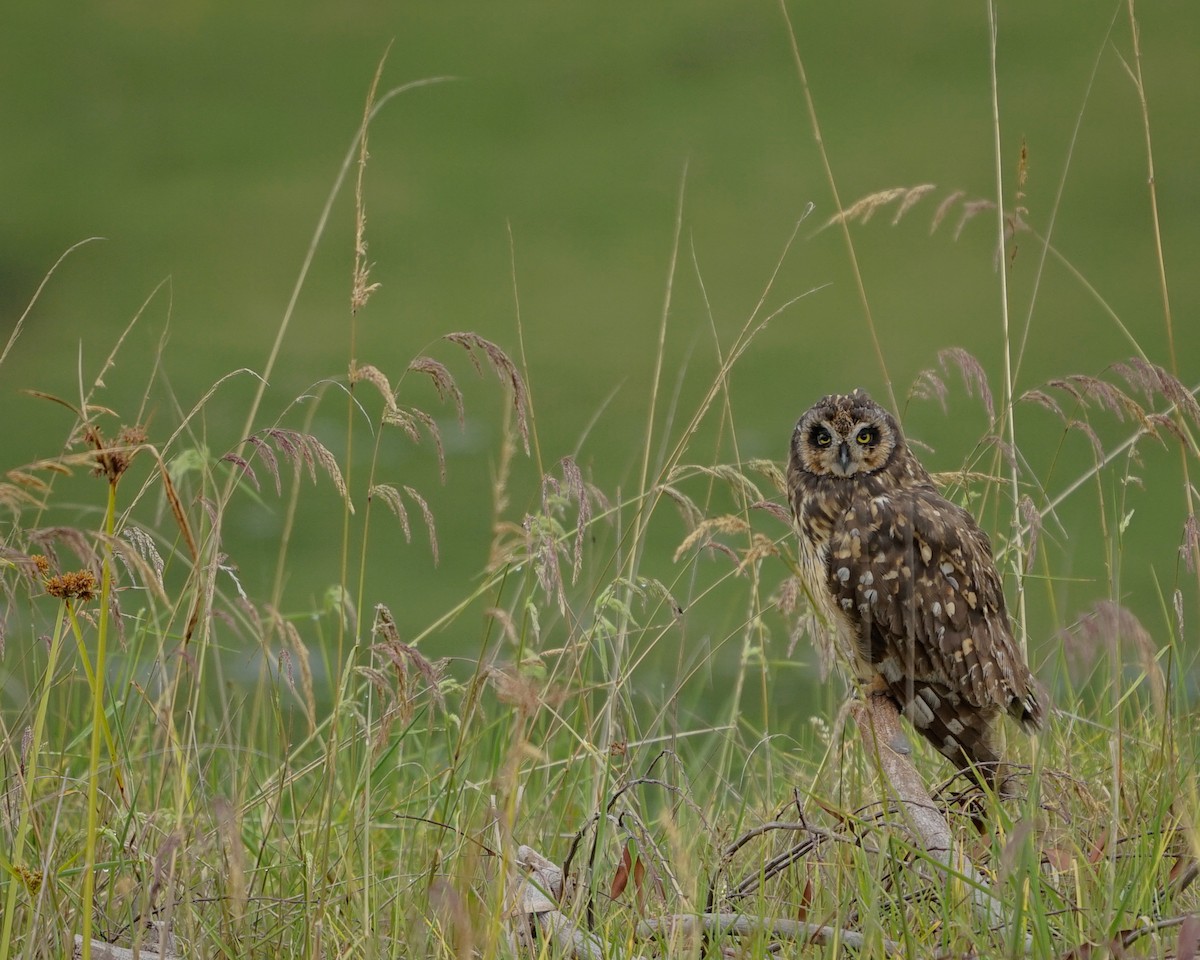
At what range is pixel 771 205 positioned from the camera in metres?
5.14

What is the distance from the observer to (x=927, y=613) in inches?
61.1

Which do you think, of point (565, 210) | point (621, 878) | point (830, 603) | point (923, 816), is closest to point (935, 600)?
point (830, 603)

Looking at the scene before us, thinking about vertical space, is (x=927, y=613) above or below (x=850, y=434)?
below

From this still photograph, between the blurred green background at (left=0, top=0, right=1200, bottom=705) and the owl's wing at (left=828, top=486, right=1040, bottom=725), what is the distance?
2410 millimetres

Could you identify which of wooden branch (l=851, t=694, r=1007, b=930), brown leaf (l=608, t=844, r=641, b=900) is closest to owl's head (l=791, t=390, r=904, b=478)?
wooden branch (l=851, t=694, r=1007, b=930)

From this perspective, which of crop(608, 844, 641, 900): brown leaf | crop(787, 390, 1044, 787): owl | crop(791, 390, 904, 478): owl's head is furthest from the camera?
crop(791, 390, 904, 478): owl's head

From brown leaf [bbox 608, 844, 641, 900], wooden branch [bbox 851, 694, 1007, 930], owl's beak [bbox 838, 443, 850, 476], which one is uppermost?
owl's beak [bbox 838, 443, 850, 476]

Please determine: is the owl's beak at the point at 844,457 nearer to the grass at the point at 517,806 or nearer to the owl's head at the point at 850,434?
the owl's head at the point at 850,434

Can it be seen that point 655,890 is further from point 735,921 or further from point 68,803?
point 68,803

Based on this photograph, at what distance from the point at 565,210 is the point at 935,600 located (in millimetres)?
3929

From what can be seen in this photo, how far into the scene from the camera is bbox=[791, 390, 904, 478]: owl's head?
1.69m

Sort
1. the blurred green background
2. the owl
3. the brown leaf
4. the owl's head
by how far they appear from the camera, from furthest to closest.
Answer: the blurred green background, the owl's head, the owl, the brown leaf

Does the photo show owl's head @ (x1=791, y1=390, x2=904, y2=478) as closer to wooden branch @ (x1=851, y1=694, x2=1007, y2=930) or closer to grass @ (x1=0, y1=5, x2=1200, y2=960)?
grass @ (x1=0, y1=5, x2=1200, y2=960)

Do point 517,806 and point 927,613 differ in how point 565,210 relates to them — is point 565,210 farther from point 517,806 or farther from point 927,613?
point 517,806
